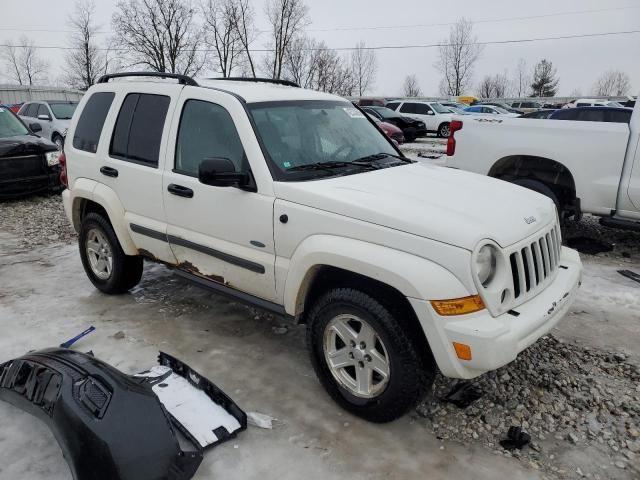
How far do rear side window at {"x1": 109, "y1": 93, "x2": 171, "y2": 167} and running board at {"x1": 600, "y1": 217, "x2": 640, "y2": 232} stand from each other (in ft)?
16.0

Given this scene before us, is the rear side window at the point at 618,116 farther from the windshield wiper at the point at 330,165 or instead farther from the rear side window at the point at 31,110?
the rear side window at the point at 31,110

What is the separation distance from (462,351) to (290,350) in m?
1.69

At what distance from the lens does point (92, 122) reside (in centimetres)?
471

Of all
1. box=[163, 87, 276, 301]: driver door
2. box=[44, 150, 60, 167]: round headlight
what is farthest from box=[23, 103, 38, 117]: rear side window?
box=[163, 87, 276, 301]: driver door

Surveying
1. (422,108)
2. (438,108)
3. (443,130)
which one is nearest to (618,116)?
(443,130)

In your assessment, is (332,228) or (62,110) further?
(62,110)

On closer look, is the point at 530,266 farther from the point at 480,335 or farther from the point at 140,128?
the point at 140,128

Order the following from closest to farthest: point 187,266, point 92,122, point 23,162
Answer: point 187,266 < point 92,122 < point 23,162

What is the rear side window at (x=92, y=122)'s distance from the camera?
460 cm

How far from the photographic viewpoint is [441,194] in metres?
3.17

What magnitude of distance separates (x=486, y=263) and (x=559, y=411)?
1.20 m

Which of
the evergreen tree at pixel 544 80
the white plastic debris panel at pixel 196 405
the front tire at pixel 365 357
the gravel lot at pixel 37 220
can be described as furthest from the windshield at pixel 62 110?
the evergreen tree at pixel 544 80

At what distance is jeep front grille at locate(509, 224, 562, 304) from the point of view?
282 centimetres

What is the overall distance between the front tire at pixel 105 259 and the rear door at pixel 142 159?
366 mm
